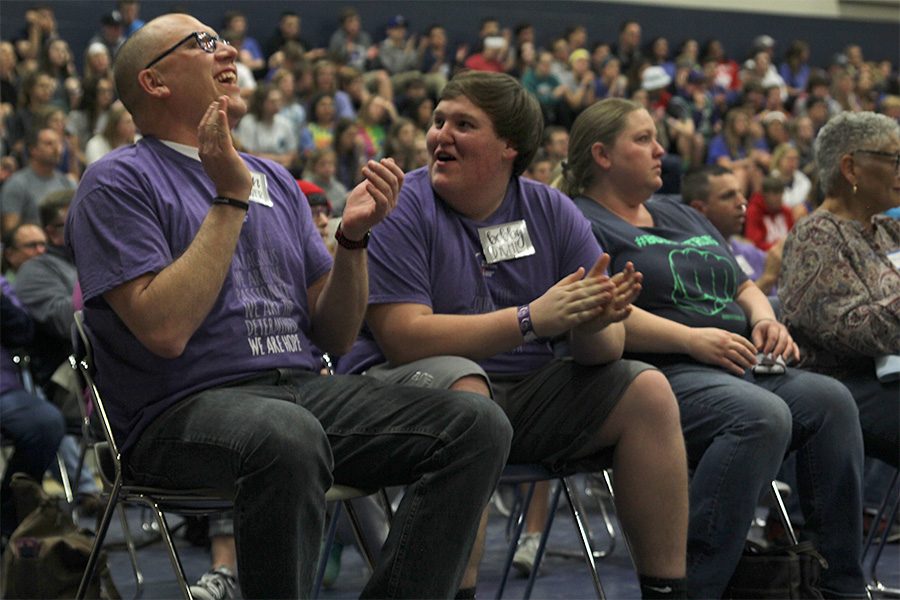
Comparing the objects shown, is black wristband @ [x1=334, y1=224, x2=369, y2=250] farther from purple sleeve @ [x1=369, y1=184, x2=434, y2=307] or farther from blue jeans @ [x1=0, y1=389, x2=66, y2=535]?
blue jeans @ [x1=0, y1=389, x2=66, y2=535]

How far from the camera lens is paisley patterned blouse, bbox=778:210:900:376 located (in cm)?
335

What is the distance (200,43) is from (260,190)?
32 cm

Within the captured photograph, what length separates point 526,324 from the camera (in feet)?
8.60

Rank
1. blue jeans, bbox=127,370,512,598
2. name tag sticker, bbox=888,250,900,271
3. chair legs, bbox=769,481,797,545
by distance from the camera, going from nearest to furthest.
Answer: blue jeans, bbox=127,370,512,598
chair legs, bbox=769,481,797,545
name tag sticker, bbox=888,250,900,271

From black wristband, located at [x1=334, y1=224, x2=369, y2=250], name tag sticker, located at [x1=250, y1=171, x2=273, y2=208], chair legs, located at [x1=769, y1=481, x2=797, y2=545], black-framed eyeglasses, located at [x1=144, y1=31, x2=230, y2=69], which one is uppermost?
black-framed eyeglasses, located at [x1=144, y1=31, x2=230, y2=69]

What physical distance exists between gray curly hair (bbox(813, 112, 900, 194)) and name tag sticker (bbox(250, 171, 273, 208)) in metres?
1.85

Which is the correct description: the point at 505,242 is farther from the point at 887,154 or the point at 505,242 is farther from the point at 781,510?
the point at 887,154

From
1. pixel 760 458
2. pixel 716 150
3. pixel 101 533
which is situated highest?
pixel 101 533

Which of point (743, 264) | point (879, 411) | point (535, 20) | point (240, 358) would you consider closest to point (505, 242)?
point (240, 358)

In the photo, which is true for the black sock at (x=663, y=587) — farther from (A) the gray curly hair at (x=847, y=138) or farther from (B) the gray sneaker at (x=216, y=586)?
(A) the gray curly hair at (x=847, y=138)

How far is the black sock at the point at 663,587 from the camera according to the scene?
2689mm

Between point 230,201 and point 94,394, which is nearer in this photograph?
point 230,201

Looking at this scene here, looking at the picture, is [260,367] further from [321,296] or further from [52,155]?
[52,155]

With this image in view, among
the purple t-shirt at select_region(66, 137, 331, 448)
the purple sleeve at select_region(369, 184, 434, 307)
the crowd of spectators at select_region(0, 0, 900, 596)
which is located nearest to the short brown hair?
the purple sleeve at select_region(369, 184, 434, 307)
